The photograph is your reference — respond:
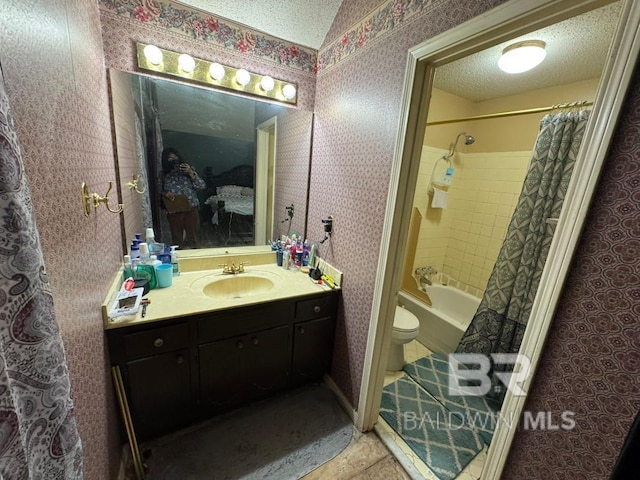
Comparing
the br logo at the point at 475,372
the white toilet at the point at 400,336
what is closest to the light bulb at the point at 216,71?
the white toilet at the point at 400,336

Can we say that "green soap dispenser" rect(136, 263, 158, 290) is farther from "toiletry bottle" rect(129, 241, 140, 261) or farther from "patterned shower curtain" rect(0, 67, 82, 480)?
"patterned shower curtain" rect(0, 67, 82, 480)

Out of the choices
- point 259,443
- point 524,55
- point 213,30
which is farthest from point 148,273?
point 524,55

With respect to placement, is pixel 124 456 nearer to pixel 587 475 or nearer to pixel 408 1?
pixel 587 475

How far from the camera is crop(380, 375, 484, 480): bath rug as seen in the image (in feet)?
4.81

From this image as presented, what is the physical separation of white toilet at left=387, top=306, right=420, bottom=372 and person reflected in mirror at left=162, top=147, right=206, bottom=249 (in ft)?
5.11

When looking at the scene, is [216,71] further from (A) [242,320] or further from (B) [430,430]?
(B) [430,430]

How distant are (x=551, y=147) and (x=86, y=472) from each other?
2.66m

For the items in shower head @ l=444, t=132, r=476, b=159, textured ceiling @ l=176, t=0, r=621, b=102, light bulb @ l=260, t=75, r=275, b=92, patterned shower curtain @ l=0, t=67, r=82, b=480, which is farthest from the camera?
shower head @ l=444, t=132, r=476, b=159

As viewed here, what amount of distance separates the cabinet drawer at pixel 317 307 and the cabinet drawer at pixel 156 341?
0.62 meters

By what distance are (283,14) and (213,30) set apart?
41cm

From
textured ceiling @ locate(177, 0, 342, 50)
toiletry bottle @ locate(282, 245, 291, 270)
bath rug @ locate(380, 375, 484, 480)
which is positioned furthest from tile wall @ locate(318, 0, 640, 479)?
toiletry bottle @ locate(282, 245, 291, 270)

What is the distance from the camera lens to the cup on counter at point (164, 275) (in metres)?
1.50

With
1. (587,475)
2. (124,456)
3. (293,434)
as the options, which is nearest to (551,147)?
(587,475)

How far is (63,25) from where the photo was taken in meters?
0.80
